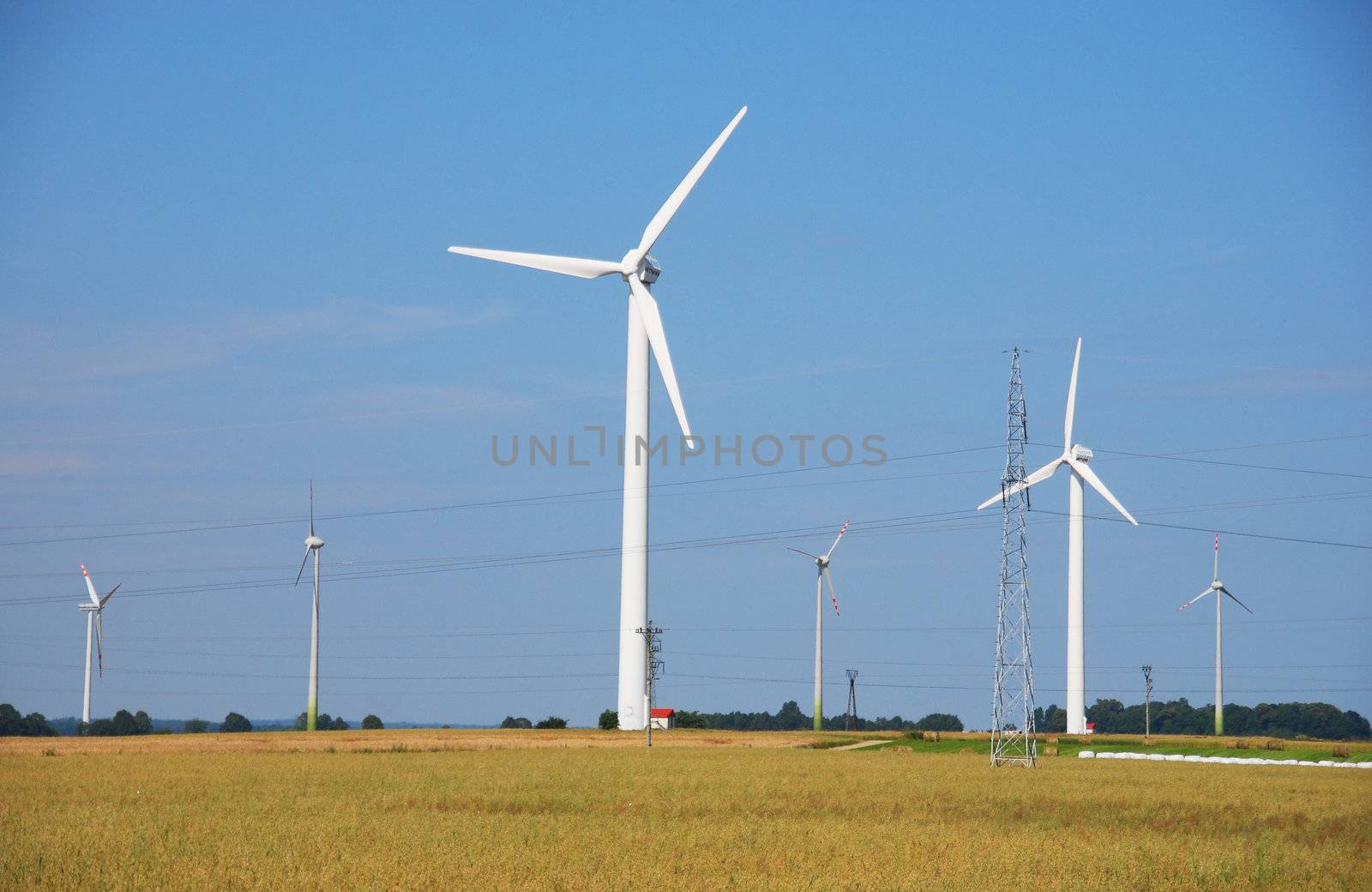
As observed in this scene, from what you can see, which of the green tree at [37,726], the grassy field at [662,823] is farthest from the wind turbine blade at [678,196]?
the green tree at [37,726]

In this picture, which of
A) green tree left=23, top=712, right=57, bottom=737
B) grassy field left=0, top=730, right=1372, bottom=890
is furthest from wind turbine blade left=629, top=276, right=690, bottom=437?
green tree left=23, top=712, right=57, bottom=737

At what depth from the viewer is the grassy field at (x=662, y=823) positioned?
3133cm

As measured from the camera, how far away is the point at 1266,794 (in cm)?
5688

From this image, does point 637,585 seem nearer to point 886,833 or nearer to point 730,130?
point 730,130

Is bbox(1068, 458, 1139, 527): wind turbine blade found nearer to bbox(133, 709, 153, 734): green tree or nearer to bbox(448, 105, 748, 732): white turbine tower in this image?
bbox(448, 105, 748, 732): white turbine tower

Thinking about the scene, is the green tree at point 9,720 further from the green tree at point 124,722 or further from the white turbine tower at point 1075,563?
the white turbine tower at point 1075,563

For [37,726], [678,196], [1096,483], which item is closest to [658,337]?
[678,196]

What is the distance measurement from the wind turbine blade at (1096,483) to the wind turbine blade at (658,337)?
43623 millimetres

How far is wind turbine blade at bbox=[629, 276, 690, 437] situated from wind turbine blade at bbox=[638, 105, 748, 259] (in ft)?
8.89

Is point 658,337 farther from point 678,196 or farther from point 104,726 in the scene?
point 104,726

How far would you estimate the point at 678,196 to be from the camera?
104 meters

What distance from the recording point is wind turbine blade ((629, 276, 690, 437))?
89.1m

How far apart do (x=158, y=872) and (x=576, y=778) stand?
30.2 m

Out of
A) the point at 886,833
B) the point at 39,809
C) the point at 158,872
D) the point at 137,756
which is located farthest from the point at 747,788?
the point at 137,756
